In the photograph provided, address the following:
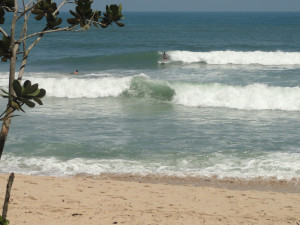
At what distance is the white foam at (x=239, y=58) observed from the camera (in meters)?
31.8

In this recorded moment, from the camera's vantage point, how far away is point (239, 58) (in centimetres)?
3266

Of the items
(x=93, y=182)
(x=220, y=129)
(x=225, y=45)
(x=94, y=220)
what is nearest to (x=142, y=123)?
(x=220, y=129)

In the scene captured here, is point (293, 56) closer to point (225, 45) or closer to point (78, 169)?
point (225, 45)

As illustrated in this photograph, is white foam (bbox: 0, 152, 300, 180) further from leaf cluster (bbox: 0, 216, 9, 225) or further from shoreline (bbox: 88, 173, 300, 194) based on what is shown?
leaf cluster (bbox: 0, 216, 9, 225)

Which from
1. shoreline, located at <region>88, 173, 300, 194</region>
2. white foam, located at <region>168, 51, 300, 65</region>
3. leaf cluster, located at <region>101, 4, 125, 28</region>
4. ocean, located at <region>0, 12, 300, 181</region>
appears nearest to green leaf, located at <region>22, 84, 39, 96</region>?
leaf cluster, located at <region>101, 4, 125, 28</region>

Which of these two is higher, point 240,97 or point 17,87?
point 17,87

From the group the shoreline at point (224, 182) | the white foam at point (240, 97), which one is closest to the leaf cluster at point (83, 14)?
the shoreline at point (224, 182)

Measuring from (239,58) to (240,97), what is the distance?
1372 centimetres

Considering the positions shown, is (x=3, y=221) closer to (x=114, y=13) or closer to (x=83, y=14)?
(x=83, y=14)

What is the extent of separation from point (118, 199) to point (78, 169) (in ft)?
8.23

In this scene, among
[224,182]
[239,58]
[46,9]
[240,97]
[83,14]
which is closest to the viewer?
[46,9]

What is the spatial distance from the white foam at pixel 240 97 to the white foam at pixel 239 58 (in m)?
11.7

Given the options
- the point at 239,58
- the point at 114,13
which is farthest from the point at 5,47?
the point at 239,58

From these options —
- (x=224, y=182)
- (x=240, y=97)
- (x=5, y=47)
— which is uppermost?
(x=5, y=47)
